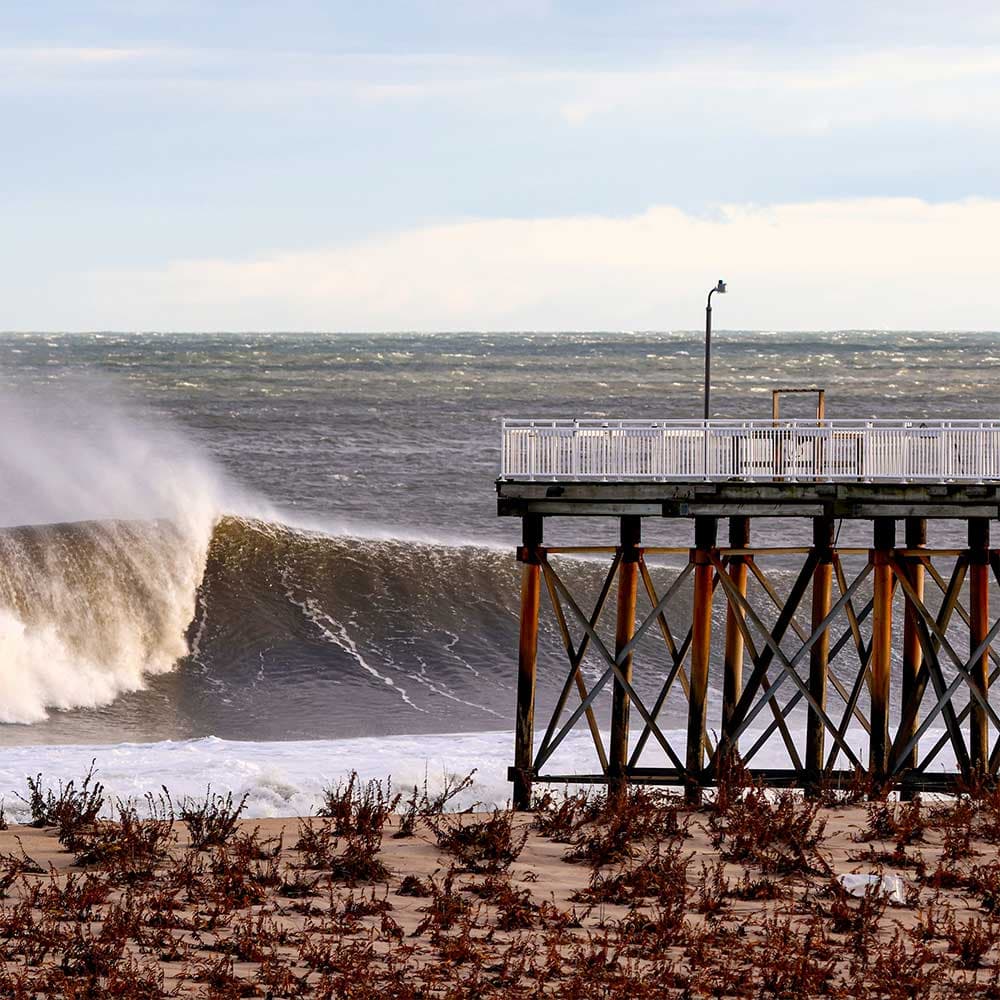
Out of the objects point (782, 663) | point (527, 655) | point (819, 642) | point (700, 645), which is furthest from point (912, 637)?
point (527, 655)

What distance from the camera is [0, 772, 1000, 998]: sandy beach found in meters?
11.7

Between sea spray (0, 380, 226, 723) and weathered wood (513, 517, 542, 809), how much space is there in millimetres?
11960

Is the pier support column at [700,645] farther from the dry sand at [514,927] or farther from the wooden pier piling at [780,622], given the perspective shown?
the dry sand at [514,927]

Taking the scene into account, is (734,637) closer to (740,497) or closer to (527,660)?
(740,497)

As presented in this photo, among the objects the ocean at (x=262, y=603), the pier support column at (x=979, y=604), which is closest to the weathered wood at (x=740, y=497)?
the pier support column at (x=979, y=604)

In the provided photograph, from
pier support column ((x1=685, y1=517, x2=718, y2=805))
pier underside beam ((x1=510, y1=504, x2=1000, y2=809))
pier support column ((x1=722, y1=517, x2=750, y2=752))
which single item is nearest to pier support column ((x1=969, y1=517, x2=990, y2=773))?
pier underside beam ((x1=510, y1=504, x2=1000, y2=809))

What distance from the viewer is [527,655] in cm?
1925

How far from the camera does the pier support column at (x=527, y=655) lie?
62.3 feet

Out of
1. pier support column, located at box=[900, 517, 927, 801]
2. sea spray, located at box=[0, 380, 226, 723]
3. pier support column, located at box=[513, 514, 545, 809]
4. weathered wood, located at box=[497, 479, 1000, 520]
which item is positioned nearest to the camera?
weathered wood, located at box=[497, 479, 1000, 520]

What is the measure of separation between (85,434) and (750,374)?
190ft

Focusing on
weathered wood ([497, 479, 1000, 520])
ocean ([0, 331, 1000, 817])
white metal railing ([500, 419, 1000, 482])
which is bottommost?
ocean ([0, 331, 1000, 817])

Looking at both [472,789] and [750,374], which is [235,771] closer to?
[472,789]

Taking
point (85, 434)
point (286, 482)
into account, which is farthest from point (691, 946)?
point (85, 434)

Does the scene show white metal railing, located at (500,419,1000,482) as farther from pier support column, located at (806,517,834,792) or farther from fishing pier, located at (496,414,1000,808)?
pier support column, located at (806,517,834,792)
